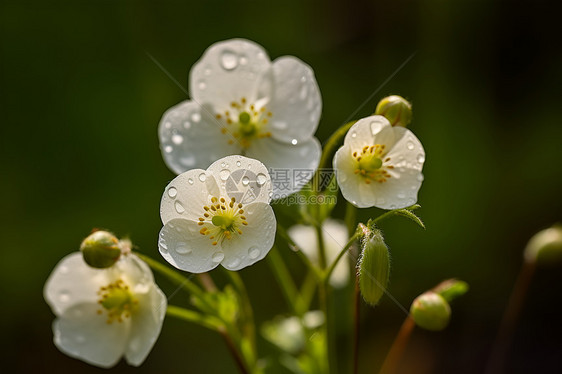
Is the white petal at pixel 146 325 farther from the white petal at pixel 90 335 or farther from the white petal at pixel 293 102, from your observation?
the white petal at pixel 293 102

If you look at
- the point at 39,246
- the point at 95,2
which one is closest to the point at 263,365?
the point at 39,246

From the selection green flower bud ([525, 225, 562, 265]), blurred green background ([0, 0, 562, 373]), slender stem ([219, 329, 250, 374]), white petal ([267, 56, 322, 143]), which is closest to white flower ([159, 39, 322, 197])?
white petal ([267, 56, 322, 143])

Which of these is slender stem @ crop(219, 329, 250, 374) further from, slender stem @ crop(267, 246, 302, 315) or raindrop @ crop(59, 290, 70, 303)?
raindrop @ crop(59, 290, 70, 303)

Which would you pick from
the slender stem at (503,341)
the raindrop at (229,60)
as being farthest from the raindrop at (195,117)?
the slender stem at (503,341)

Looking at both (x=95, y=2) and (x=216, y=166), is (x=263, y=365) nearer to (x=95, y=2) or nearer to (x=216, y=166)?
(x=216, y=166)

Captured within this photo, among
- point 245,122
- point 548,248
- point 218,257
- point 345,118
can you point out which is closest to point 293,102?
point 245,122

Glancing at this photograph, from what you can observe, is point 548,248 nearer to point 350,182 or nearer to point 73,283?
point 350,182
